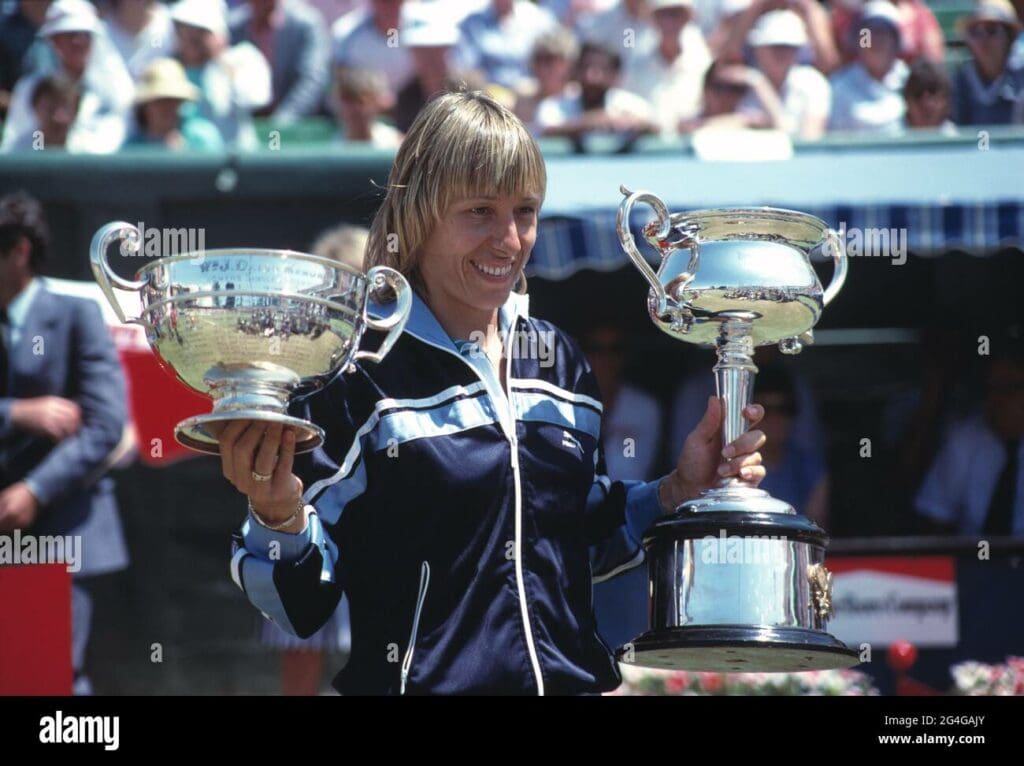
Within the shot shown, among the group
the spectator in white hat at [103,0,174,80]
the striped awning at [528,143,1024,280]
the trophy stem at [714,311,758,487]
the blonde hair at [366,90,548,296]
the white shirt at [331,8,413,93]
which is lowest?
the trophy stem at [714,311,758,487]

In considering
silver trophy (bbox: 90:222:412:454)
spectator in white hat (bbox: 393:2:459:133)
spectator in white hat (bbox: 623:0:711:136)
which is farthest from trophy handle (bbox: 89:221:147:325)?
spectator in white hat (bbox: 623:0:711:136)

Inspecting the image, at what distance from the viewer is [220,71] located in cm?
773

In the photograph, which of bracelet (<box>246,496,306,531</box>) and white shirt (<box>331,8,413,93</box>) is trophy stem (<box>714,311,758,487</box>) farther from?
white shirt (<box>331,8,413,93</box>)

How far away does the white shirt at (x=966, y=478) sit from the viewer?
6605 millimetres

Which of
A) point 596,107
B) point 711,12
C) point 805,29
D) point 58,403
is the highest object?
point 711,12

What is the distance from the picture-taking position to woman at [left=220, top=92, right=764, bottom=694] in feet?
9.40

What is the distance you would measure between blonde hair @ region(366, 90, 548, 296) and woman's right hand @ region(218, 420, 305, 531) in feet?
1.51

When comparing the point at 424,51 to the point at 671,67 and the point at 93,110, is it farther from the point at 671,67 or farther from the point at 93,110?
the point at 93,110

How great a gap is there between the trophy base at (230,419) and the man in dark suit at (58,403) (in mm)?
3606

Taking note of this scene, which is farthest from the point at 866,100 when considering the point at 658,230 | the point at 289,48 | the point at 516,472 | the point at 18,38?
the point at 516,472

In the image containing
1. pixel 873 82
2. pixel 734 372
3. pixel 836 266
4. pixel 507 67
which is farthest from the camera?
pixel 507 67

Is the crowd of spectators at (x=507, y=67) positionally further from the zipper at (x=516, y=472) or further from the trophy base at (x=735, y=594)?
the zipper at (x=516, y=472)

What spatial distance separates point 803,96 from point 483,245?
16.5 feet

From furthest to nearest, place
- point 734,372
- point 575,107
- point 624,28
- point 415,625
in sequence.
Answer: point 624,28 < point 575,107 < point 734,372 < point 415,625
